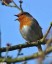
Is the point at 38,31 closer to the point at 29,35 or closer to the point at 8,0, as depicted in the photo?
the point at 29,35

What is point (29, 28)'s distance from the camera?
18.4 ft

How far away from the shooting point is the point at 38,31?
5.30m

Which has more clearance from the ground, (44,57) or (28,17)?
(44,57)

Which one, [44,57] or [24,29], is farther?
[24,29]

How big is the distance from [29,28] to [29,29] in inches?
3.2

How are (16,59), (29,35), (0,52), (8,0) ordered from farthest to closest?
(29,35)
(8,0)
(0,52)
(16,59)

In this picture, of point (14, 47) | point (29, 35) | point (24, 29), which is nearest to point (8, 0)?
point (14, 47)

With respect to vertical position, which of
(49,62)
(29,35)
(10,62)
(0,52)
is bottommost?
(29,35)

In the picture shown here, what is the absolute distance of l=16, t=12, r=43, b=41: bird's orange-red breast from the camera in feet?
17.1

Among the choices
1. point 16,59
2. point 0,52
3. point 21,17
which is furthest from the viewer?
point 21,17

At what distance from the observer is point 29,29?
5516mm

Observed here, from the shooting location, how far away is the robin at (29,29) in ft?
17.1

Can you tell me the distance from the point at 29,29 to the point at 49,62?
436 centimetres

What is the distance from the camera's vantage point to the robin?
17.1 ft
